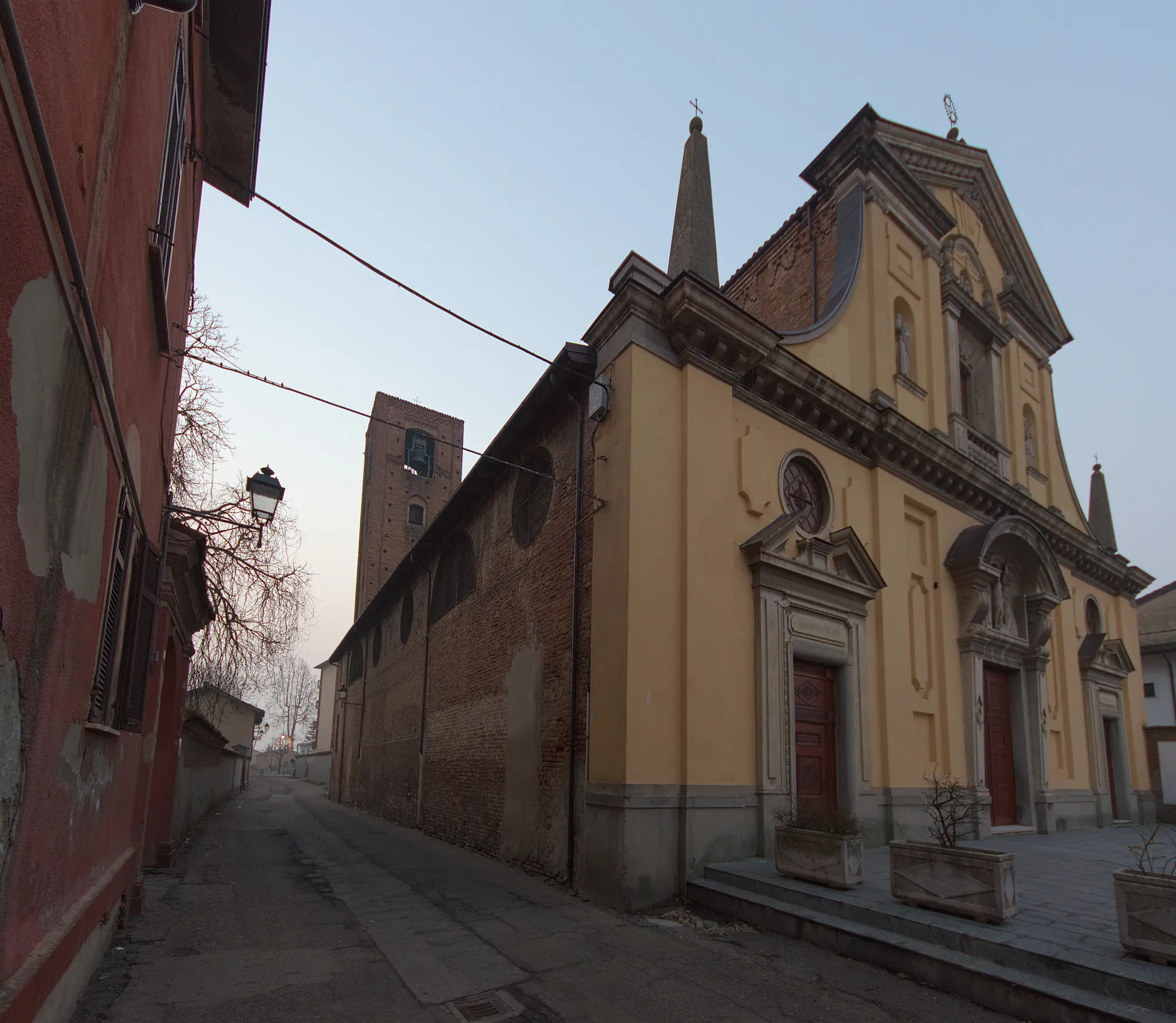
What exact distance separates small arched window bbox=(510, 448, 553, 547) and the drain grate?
257 inches

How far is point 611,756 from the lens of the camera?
797 centimetres

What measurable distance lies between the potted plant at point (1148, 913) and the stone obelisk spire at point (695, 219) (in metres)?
7.17

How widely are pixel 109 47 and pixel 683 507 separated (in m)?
6.63

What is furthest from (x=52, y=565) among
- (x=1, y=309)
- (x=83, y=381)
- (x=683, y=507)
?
(x=683, y=507)

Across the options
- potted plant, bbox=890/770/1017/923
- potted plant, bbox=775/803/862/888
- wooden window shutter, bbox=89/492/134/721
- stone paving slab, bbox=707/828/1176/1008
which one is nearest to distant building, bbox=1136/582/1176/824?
stone paving slab, bbox=707/828/1176/1008

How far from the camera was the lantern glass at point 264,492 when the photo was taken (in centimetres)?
862

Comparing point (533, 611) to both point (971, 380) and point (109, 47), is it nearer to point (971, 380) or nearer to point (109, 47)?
point (109, 47)

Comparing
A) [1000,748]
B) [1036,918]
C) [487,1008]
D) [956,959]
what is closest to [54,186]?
[487,1008]

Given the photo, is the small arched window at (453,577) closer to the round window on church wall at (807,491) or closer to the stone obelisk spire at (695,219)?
the round window on church wall at (807,491)

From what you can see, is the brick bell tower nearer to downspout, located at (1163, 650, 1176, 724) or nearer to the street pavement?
the street pavement

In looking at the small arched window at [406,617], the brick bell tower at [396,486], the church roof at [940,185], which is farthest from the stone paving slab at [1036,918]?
the brick bell tower at [396,486]

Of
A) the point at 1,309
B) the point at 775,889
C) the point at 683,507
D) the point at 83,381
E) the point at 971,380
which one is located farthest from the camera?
the point at 971,380

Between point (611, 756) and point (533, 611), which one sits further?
point (533, 611)

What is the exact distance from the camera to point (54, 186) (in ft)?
7.88
